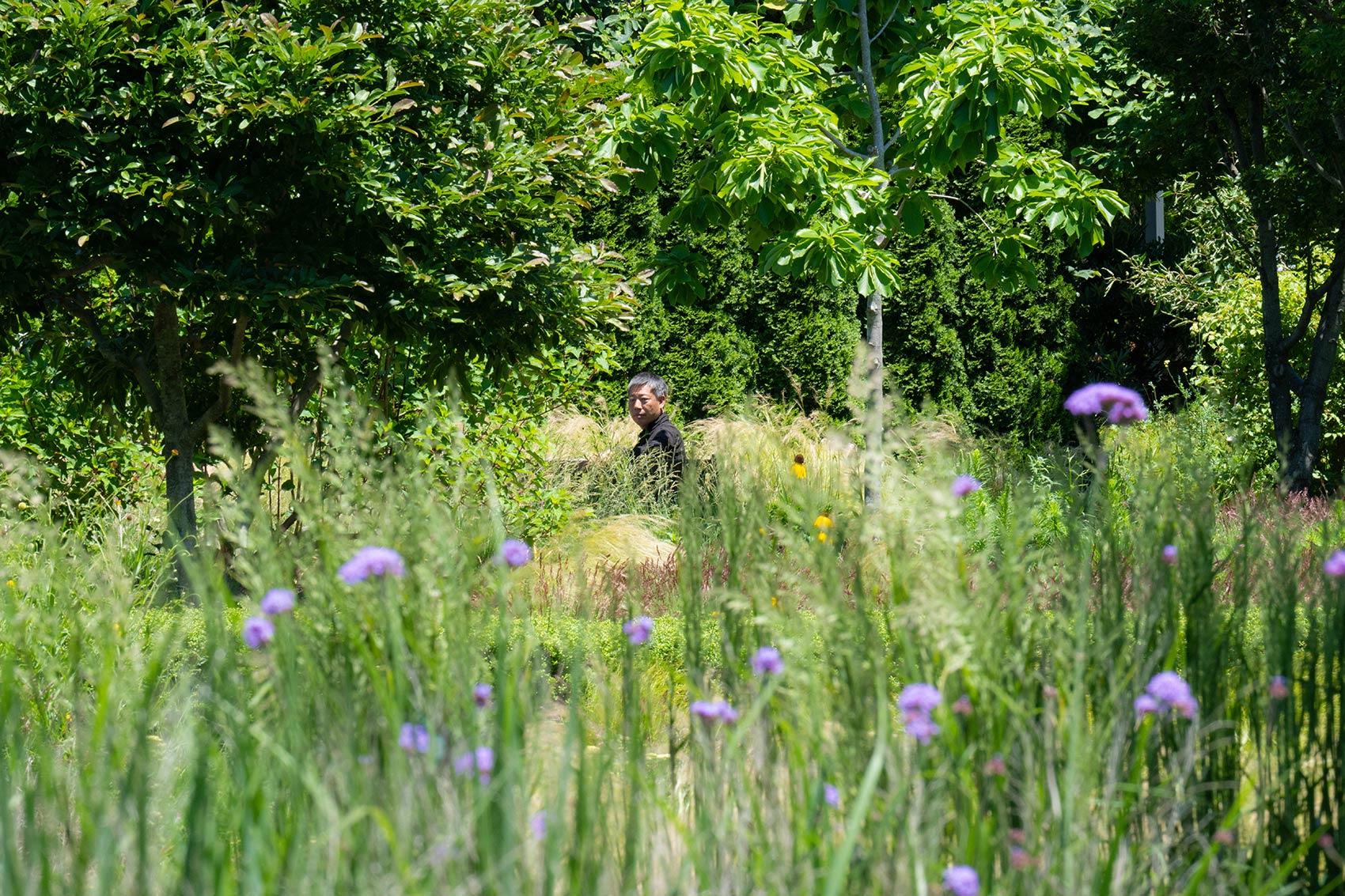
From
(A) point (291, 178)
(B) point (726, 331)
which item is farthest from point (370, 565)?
(B) point (726, 331)

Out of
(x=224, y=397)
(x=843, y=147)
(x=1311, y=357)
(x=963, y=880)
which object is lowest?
(x=963, y=880)

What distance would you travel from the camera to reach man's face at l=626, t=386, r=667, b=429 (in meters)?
7.49

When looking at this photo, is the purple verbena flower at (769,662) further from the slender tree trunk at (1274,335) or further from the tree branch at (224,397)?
the slender tree trunk at (1274,335)

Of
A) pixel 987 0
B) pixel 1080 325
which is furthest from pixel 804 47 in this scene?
pixel 1080 325

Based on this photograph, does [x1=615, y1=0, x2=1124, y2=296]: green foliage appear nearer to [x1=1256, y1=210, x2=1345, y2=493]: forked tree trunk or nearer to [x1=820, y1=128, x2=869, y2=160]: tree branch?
[x1=820, y1=128, x2=869, y2=160]: tree branch

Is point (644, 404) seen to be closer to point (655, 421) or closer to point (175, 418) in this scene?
point (655, 421)

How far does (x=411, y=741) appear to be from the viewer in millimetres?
1448

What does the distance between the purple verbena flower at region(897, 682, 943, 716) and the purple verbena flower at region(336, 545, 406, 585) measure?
0.70m

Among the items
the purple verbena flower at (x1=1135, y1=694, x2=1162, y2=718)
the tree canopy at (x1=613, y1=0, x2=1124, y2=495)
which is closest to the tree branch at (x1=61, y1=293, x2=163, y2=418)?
the tree canopy at (x1=613, y1=0, x2=1124, y2=495)

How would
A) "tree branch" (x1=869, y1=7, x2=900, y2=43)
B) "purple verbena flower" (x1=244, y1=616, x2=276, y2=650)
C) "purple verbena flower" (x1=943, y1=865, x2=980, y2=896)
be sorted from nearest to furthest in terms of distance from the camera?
"purple verbena flower" (x1=943, y1=865, x2=980, y2=896)
"purple verbena flower" (x1=244, y1=616, x2=276, y2=650)
"tree branch" (x1=869, y1=7, x2=900, y2=43)

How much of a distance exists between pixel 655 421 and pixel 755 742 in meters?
6.05

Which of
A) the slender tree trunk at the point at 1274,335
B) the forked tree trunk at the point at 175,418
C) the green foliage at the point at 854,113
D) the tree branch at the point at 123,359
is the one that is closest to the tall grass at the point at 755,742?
the forked tree trunk at the point at 175,418

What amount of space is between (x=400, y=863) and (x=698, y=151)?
10157mm

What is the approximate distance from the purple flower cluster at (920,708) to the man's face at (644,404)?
5915 millimetres
